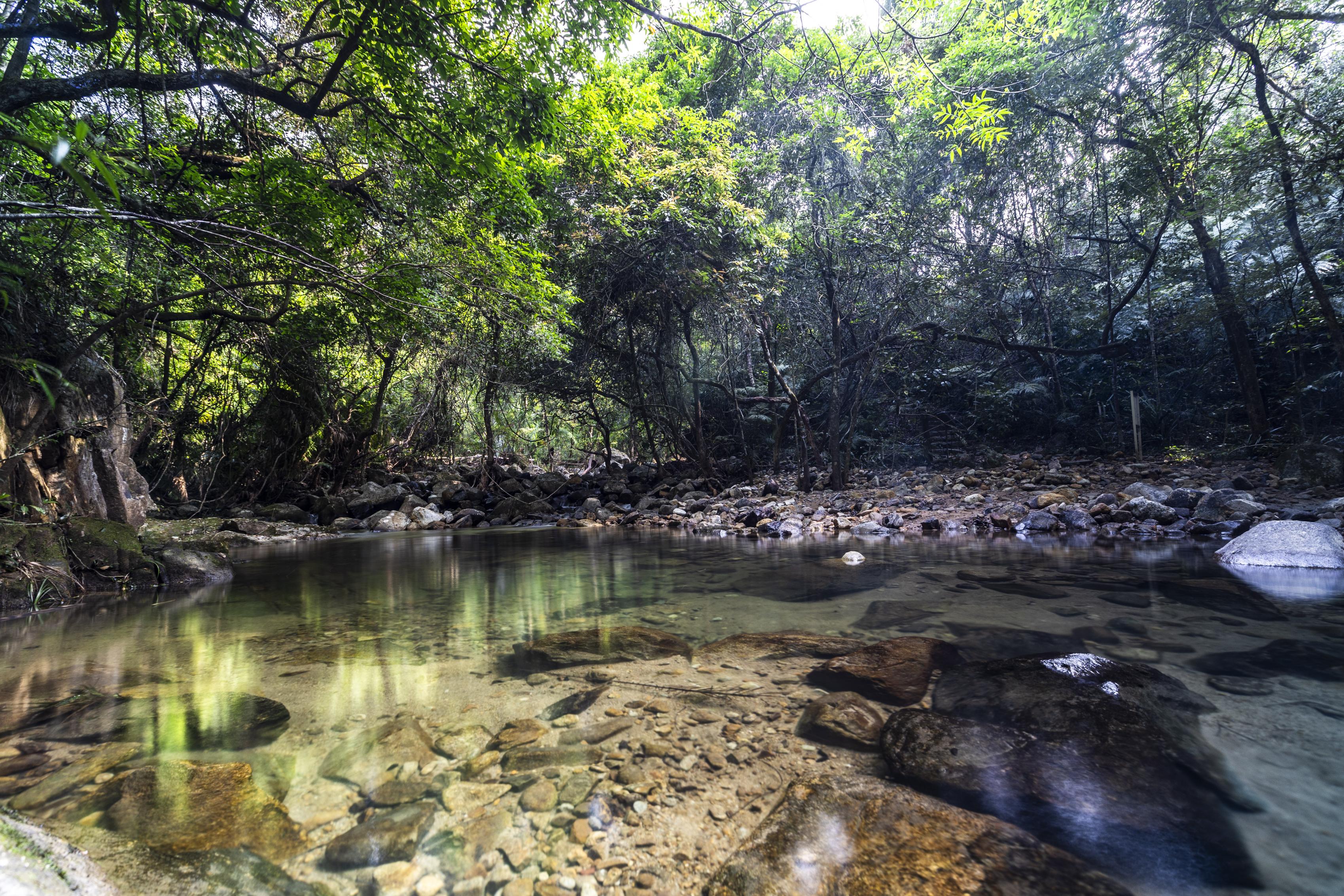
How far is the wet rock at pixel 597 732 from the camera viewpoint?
6.48 ft

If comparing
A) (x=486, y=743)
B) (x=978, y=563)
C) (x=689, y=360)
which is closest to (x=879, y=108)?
(x=689, y=360)

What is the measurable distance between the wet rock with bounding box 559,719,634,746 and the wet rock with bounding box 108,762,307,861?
2.63ft

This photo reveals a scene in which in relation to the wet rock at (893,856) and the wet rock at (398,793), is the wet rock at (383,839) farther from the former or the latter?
the wet rock at (893,856)

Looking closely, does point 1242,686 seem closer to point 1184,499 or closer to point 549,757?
point 549,757

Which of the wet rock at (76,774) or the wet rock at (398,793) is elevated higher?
the wet rock at (76,774)

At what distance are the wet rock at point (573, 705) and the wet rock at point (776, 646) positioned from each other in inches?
24.4

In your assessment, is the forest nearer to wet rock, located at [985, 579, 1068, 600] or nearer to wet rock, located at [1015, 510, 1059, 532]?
wet rock, located at [985, 579, 1068, 600]

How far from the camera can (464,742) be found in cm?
199

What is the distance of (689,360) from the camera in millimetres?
14914

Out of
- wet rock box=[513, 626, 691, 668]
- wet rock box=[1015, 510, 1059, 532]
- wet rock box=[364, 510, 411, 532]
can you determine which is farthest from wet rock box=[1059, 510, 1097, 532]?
wet rock box=[364, 510, 411, 532]

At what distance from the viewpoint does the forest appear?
5.05 metres

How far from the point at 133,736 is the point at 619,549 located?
17.6ft

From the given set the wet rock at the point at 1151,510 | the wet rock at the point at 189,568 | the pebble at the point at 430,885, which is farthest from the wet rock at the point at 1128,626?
the wet rock at the point at 189,568

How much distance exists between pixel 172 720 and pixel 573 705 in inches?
61.1
